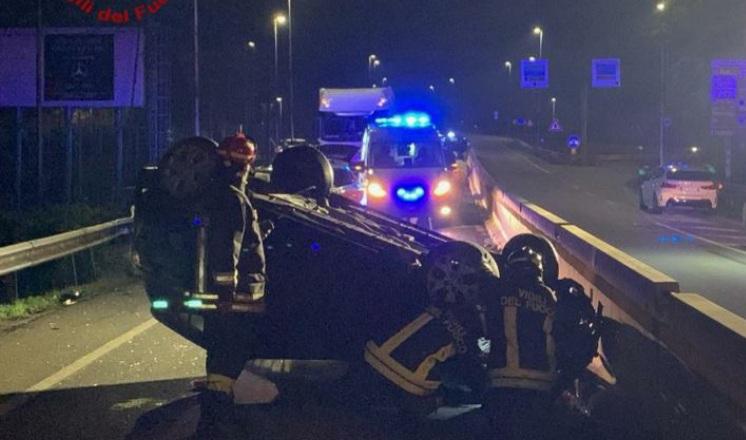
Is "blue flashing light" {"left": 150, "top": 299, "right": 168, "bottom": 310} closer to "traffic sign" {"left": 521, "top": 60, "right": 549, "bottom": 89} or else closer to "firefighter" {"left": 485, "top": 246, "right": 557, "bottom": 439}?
"firefighter" {"left": 485, "top": 246, "right": 557, "bottom": 439}

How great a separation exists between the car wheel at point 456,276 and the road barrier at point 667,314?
1334 millimetres

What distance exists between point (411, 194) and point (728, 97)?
2635cm

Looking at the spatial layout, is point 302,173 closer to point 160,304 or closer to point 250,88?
point 160,304

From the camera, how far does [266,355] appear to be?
688cm

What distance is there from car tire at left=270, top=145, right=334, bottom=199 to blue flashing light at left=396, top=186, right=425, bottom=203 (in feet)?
39.5

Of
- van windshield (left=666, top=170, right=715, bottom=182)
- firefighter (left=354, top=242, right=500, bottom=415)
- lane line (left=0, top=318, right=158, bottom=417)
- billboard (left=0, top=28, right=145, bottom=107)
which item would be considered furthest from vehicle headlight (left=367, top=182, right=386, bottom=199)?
billboard (left=0, top=28, right=145, bottom=107)

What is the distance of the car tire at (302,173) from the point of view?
827cm

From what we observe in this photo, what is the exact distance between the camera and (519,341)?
6453 millimetres

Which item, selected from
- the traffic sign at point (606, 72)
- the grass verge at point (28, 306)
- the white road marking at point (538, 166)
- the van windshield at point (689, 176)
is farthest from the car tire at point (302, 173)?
the traffic sign at point (606, 72)

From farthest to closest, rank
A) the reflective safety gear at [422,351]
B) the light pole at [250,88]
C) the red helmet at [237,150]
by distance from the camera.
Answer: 1. the light pole at [250,88]
2. the red helmet at [237,150]
3. the reflective safety gear at [422,351]

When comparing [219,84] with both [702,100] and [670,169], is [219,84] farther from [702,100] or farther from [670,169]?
[702,100]

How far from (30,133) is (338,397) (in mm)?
31412

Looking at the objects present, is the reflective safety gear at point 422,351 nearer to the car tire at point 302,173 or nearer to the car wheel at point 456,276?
the car wheel at point 456,276

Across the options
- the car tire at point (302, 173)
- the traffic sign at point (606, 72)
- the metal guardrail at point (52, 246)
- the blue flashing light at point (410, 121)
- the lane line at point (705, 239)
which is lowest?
the lane line at point (705, 239)
